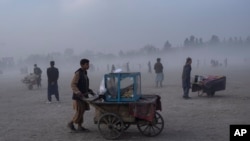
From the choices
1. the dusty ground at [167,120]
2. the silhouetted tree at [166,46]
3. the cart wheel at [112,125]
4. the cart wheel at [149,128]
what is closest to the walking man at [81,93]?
the dusty ground at [167,120]

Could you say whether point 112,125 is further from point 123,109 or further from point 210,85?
point 210,85

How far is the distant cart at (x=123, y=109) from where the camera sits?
830 cm

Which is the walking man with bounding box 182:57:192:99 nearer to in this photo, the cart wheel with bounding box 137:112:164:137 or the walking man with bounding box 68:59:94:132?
the cart wheel with bounding box 137:112:164:137

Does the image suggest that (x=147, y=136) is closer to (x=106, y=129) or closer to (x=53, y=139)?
(x=106, y=129)

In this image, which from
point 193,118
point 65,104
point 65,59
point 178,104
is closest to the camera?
point 193,118

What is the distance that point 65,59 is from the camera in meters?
146

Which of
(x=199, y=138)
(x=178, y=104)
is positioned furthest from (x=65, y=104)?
(x=199, y=138)

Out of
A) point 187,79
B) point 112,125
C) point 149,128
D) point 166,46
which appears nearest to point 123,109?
point 112,125

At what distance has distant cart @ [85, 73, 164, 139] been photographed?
830 cm

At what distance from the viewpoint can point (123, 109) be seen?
8406 millimetres

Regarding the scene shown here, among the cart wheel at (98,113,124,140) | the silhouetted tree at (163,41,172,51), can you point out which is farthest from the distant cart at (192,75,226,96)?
the silhouetted tree at (163,41,172,51)

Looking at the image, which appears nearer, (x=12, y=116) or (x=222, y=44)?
(x=12, y=116)

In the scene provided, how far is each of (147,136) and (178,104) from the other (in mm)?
5346

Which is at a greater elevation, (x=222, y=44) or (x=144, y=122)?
(x=222, y=44)
